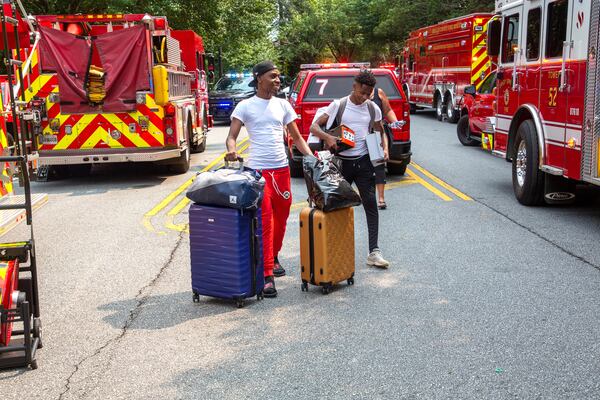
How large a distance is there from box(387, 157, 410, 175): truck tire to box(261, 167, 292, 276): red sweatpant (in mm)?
6798

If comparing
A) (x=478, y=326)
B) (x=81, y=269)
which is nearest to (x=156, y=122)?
(x=81, y=269)

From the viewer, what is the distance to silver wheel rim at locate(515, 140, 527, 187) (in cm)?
1038

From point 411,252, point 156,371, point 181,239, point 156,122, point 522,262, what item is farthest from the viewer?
point 156,122

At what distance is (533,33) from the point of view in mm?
10195

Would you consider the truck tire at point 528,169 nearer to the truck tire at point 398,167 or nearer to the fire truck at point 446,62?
the truck tire at point 398,167

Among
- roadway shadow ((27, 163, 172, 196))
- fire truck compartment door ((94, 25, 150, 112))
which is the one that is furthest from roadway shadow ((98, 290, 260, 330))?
fire truck compartment door ((94, 25, 150, 112))

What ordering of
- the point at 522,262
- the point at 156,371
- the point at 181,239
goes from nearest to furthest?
the point at 156,371, the point at 522,262, the point at 181,239

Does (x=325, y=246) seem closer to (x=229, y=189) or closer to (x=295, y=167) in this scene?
(x=229, y=189)

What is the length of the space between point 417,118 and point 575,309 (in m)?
24.8

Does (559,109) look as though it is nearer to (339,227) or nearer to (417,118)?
(339,227)

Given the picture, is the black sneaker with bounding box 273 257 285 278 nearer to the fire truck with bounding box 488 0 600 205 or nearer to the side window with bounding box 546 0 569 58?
the fire truck with bounding box 488 0 600 205

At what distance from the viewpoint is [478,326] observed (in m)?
5.32

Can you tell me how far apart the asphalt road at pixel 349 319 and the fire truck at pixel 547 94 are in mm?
659

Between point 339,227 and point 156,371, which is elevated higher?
point 339,227
